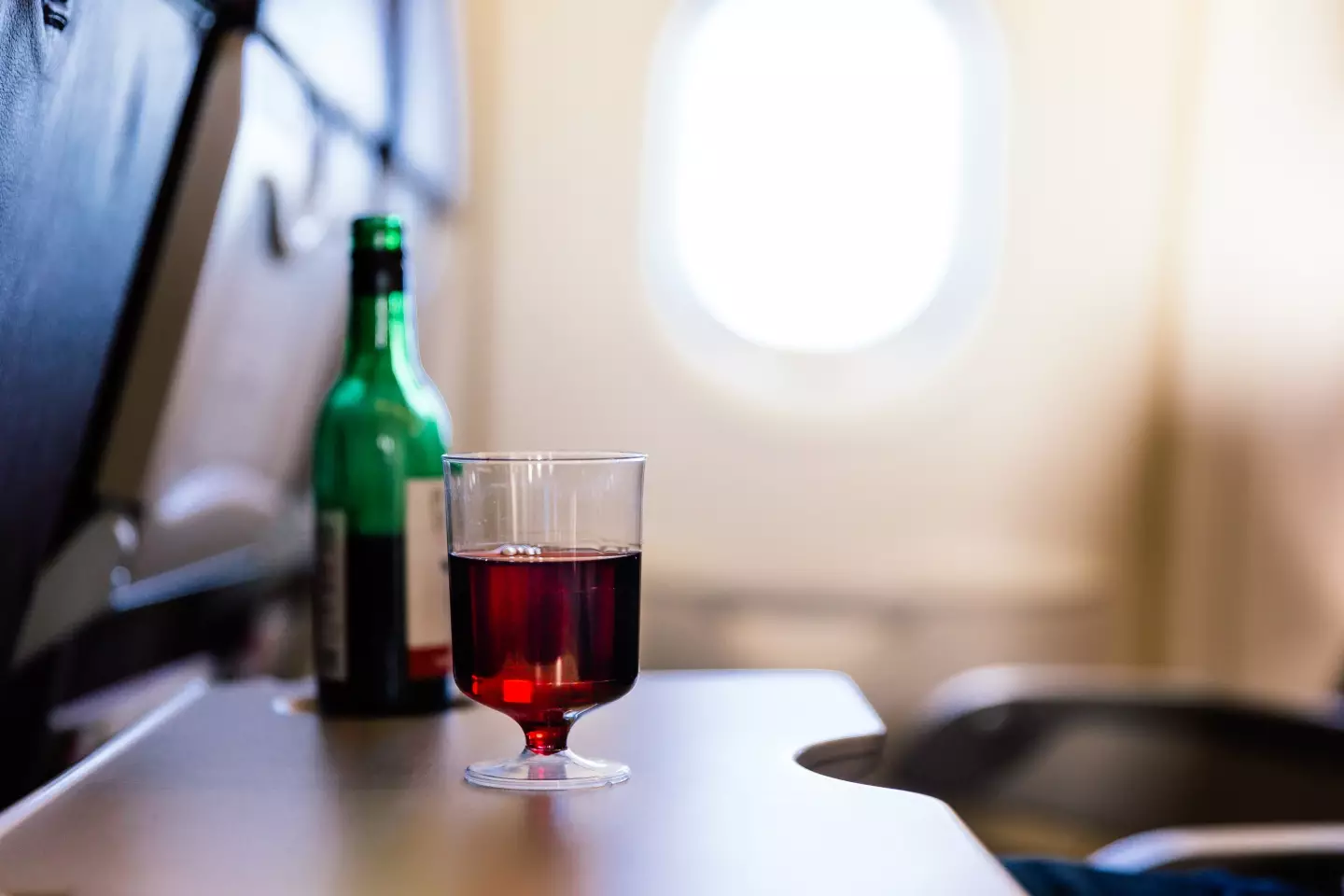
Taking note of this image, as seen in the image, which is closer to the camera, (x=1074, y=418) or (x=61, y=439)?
(x=61, y=439)

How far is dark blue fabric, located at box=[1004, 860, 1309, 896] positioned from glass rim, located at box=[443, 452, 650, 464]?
0.44 m

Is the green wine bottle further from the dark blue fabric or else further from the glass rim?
the dark blue fabric

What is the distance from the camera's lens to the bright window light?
9.04ft

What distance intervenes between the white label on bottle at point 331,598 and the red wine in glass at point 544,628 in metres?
0.21

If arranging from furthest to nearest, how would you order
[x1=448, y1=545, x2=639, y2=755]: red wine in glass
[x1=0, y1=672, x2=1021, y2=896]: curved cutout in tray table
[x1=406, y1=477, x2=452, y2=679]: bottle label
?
[x1=406, y1=477, x2=452, y2=679]: bottle label → [x1=448, y1=545, x2=639, y2=755]: red wine in glass → [x1=0, y1=672, x2=1021, y2=896]: curved cutout in tray table

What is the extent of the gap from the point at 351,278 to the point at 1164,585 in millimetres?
2176

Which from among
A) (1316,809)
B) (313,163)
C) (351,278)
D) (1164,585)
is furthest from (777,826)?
(1164,585)

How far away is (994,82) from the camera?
2.69m

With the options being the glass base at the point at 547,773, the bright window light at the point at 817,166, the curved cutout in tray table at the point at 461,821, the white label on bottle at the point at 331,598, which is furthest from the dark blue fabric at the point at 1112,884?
the bright window light at the point at 817,166

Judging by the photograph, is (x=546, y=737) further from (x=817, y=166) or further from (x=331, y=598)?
(x=817, y=166)

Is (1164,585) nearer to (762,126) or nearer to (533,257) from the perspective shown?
(762,126)

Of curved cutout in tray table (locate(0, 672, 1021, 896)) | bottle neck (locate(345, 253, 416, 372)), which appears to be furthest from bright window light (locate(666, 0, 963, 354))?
curved cutout in tray table (locate(0, 672, 1021, 896))

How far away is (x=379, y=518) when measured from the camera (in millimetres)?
951

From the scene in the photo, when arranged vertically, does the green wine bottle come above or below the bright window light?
below
